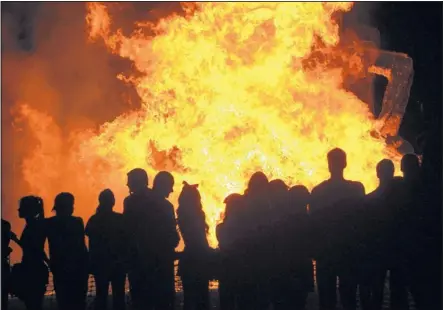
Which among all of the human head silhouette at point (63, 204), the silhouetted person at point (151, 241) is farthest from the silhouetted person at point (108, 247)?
the human head silhouette at point (63, 204)

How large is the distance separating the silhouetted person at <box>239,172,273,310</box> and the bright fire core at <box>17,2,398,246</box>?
5.42m

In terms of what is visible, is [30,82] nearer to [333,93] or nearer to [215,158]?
[215,158]

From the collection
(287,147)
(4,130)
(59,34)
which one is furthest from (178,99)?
(4,130)

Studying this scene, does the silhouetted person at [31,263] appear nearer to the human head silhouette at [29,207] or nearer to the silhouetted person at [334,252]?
the human head silhouette at [29,207]

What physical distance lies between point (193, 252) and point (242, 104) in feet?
20.7

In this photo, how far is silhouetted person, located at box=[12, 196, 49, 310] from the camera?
763cm

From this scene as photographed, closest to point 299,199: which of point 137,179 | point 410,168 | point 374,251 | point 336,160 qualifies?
point 336,160

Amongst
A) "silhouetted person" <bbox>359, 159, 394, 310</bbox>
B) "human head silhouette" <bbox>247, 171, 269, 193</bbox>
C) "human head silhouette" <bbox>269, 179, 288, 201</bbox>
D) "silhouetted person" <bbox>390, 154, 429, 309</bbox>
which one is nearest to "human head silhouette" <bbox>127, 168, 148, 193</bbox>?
"human head silhouette" <bbox>247, 171, 269, 193</bbox>

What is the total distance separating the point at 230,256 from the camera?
300 inches

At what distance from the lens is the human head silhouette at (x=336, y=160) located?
7.60 m

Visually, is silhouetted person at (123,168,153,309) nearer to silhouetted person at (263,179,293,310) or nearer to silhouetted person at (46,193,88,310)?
silhouetted person at (46,193,88,310)

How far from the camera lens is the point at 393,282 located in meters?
7.57

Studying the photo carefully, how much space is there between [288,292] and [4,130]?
35.6 ft

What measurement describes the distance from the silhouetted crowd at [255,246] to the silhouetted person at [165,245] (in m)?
0.01
